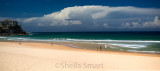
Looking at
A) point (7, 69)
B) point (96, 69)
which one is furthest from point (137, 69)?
point (7, 69)

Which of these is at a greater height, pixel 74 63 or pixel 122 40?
pixel 122 40

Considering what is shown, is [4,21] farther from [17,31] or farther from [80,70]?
[80,70]

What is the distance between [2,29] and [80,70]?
2592 inches

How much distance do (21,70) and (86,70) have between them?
2.71 meters

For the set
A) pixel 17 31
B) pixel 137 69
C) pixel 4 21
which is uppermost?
pixel 4 21

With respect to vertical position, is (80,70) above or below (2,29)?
below

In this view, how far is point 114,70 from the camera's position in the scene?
5.90 m

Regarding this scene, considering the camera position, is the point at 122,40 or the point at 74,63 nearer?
the point at 74,63

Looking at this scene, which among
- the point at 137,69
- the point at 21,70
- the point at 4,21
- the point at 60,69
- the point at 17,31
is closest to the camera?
the point at 21,70

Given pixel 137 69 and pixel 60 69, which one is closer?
pixel 60 69

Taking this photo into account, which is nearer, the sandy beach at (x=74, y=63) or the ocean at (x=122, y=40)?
the sandy beach at (x=74, y=63)

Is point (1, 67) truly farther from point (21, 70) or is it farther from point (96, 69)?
point (96, 69)

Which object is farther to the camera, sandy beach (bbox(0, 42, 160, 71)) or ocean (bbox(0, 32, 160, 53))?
ocean (bbox(0, 32, 160, 53))

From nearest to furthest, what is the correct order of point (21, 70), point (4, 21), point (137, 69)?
point (21, 70) < point (137, 69) < point (4, 21)
